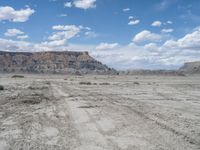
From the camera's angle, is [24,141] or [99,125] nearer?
[24,141]

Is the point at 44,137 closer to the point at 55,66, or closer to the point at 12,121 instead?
the point at 12,121

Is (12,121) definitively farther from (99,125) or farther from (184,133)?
(184,133)

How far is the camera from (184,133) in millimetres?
10086

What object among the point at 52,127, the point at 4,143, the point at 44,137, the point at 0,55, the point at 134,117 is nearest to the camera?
the point at 4,143

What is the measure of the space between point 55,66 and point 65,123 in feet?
597

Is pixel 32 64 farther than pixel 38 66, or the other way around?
pixel 32 64

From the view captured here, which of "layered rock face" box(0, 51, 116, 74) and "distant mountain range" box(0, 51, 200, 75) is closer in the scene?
"distant mountain range" box(0, 51, 200, 75)

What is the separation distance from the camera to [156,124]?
1171 centimetres

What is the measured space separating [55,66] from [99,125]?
18282cm

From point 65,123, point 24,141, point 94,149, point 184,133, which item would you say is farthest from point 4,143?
point 184,133

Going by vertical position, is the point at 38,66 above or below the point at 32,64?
below

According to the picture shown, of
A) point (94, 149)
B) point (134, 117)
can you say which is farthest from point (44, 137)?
point (134, 117)

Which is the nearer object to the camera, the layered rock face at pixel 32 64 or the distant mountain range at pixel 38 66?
the distant mountain range at pixel 38 66

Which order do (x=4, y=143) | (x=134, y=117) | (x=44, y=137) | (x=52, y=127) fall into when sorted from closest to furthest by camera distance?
(x=4, y=143)
(x=44, y=137)
(x=52, y=127)
(x=134, y=117)
